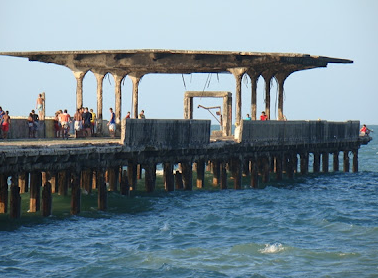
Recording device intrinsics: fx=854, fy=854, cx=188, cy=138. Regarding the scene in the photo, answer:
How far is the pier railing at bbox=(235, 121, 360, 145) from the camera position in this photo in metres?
39.3

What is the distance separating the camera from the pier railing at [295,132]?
39281 millimetres

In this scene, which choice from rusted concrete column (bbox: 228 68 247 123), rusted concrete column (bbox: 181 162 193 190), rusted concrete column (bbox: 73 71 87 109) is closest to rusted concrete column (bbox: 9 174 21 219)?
rusted concrete column (bbox: 181 162 193 190)

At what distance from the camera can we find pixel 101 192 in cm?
3117

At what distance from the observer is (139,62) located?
4159cm

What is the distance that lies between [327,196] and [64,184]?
1308 centimetres

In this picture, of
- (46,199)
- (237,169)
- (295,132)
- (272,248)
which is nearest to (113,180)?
(237,169)

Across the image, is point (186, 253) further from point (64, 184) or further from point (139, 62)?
point (139, 62)

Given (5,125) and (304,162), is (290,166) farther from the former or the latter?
(5,125)

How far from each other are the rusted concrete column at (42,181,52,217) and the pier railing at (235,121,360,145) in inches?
481

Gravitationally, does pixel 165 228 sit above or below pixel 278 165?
below

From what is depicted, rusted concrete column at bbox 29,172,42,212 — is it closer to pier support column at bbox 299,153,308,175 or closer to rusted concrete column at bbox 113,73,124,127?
rusted concrete column at bbox 113,73,124,127

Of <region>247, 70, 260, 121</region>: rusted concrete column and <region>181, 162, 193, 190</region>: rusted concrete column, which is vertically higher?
<region>247, 70, 260, 121</region>: rusted concrete column

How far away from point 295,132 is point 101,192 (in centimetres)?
1622

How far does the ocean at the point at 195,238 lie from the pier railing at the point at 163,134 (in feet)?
7.77
